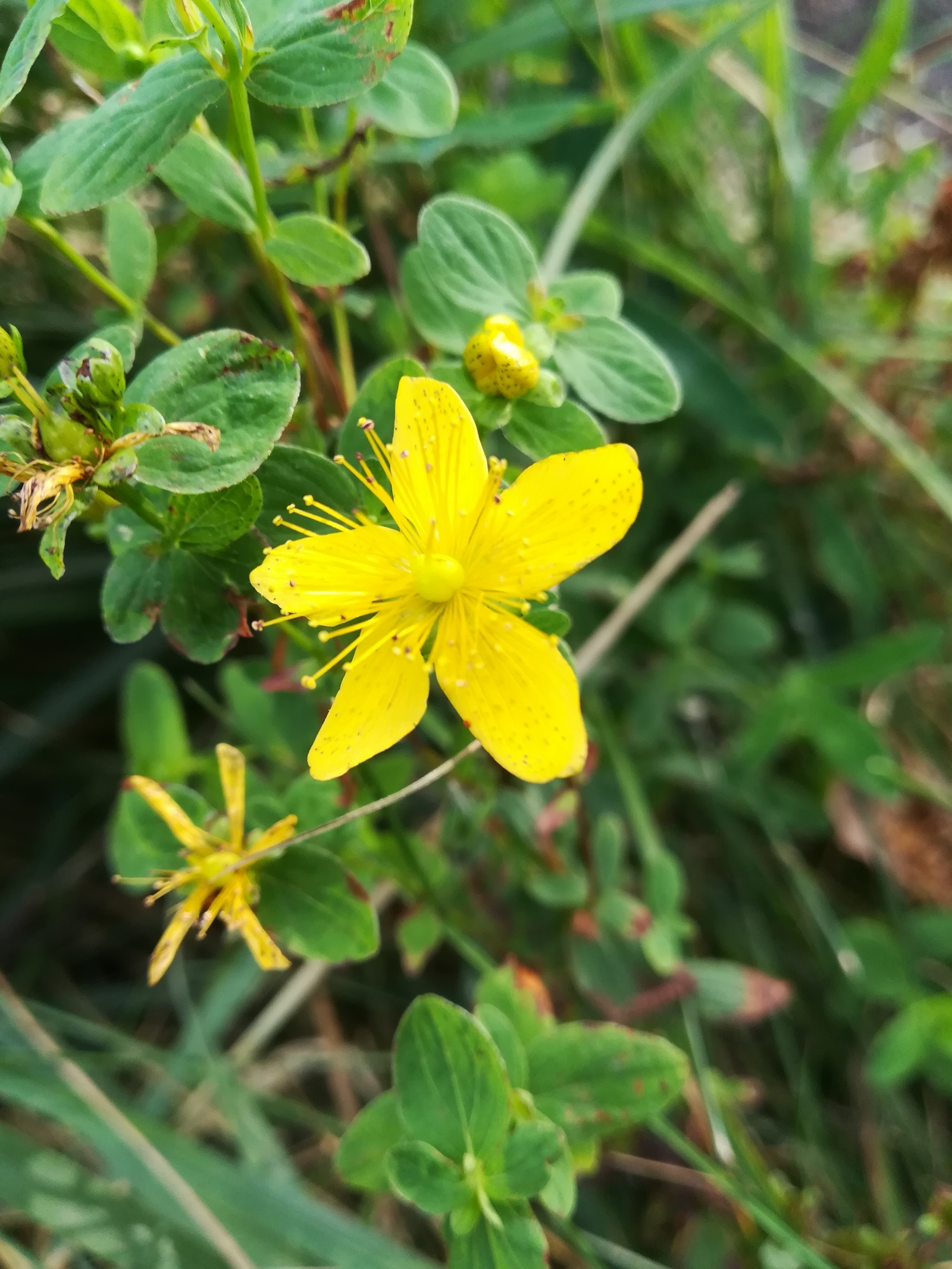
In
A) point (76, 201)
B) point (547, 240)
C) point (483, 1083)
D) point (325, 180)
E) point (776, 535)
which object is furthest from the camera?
point (776, 535)

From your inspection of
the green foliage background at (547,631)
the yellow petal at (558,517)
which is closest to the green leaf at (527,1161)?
the green foliage background at (547,631)

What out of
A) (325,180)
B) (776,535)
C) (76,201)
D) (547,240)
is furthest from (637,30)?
(76,201)

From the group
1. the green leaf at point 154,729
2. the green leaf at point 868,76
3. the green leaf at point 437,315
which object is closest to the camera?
the green leaf at point 437,315

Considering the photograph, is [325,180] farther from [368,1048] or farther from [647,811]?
[368,1048]

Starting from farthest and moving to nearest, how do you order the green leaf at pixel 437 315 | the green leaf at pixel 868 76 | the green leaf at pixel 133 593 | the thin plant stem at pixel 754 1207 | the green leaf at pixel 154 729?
the green leaf at pixel 868 76 < the green leaf at pixel 154 729 < the thin plant stem at pixel 754 1207 < the green leaf at pixel 437 315 < the green leaf at pixel 133 593

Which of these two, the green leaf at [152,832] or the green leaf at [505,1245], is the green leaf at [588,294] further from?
the green leaf at [505,1245]

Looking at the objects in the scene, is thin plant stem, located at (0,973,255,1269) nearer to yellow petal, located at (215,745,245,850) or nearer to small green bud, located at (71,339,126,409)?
yellow petal, located at (215,745,245,850)

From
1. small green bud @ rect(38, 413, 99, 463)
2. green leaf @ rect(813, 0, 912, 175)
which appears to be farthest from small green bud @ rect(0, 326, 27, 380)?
green leaf @ rect(813, 0, 912, 175)
